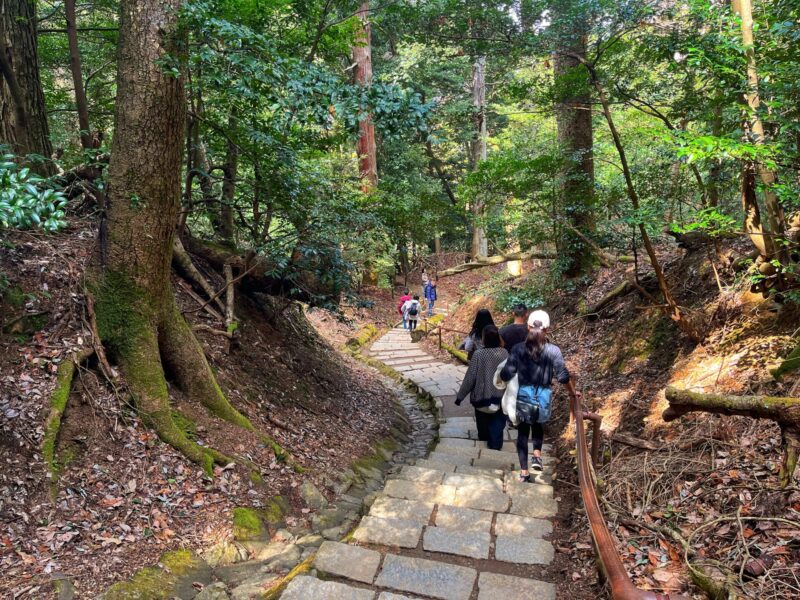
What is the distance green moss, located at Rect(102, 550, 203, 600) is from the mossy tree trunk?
100cm

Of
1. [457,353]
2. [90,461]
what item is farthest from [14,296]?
[457,353]

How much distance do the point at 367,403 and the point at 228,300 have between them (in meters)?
3.49

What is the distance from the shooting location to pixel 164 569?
11.5 feet

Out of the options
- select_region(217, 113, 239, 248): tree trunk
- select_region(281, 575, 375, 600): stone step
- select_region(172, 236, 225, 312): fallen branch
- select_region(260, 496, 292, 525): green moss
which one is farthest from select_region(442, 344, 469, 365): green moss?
select_region(281, 575, 375, 600): stone step

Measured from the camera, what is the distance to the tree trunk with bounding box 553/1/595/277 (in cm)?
734

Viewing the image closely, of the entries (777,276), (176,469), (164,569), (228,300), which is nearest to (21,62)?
(228,300)

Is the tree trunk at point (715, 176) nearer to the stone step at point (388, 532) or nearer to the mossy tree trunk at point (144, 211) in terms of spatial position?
the stone step at point (388, 532)

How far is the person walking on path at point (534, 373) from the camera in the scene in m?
4.90

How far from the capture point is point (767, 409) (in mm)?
2482

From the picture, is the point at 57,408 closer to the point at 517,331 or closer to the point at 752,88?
the point at 517,331

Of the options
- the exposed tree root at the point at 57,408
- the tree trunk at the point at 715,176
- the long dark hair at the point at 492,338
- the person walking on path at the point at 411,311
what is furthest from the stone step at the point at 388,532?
the person walking on path at the point at 411,311

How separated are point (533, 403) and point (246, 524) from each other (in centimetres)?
285

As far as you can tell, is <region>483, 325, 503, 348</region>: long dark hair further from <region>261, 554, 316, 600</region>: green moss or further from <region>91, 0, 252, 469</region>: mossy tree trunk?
<region>261, 554, 316, 600</region>: green moss

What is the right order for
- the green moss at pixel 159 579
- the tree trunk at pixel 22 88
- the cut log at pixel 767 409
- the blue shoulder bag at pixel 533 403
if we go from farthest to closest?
the tree trunk at pixel 22 88 < the blue shoulder bag at pixel 533 403 < the green moss at pixel 159 579 < the cut log at pixel 767 409
